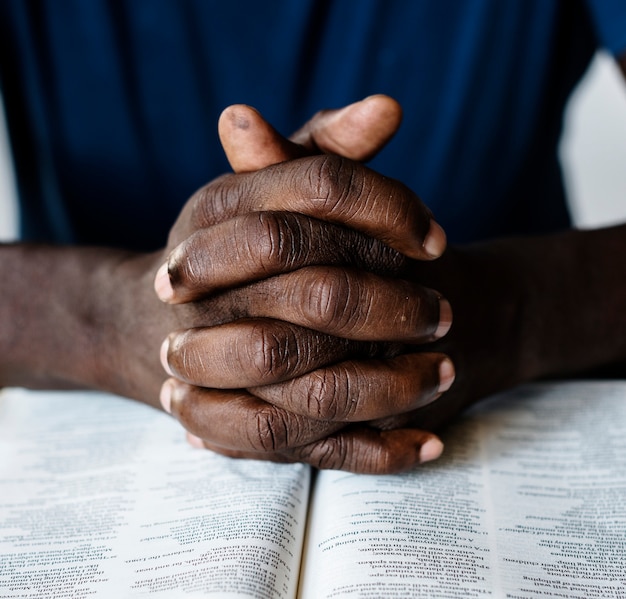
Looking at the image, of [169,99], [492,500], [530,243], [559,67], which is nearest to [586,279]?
[530,243]

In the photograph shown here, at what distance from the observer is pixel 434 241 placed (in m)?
0.64

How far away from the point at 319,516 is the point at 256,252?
248 millimetres

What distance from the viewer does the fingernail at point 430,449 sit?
0.65m

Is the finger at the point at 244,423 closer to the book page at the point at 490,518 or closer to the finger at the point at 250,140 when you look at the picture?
the book page at the point at 490,518

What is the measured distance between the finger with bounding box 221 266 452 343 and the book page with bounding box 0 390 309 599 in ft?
0.57

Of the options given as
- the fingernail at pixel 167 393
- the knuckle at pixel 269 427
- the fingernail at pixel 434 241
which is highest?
the fingernail at pixel 434 241

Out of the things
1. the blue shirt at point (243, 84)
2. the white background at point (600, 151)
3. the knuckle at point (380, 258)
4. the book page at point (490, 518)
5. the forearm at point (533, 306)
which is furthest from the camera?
the white background at point (600, 151)

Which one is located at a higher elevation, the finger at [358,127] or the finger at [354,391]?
the finger at [358,127]

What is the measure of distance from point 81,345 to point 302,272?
1.20 ft

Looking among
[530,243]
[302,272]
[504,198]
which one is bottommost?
[504,198]

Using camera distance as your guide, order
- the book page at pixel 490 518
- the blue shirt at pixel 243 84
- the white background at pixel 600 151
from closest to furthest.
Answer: the book page at pixel 490 518 < the blue shirt at pixel 243 84 < the white background at pixel 600 151

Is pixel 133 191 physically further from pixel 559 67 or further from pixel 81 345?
pixel 559 67

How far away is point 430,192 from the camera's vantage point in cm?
126

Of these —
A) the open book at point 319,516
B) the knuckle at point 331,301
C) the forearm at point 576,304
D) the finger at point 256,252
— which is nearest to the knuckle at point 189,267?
the finger at point 256,252
